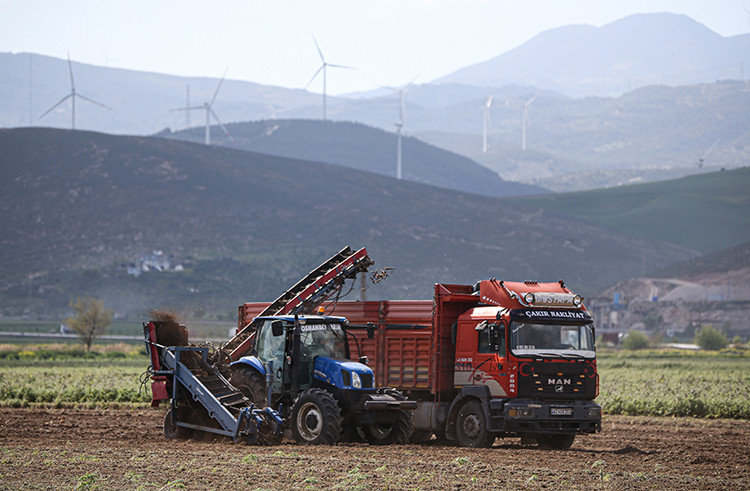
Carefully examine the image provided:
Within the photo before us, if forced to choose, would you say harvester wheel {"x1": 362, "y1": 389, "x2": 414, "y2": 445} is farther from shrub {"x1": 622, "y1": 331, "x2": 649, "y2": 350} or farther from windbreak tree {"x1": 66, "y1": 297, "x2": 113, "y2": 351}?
shrub {"x1": 622, "y1": 331, "x2": 649, "y2": 350}

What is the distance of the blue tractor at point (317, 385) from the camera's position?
22.5 meters

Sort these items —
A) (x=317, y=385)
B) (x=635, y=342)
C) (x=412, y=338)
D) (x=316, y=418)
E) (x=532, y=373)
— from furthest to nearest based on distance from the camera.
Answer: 1. (x=635, y=342)
2. (x=412, y=338)
3. (x=532, y=373)
4. (x=317, y=385)
5. (x=316, y=418)

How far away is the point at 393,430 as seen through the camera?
77.2 feet

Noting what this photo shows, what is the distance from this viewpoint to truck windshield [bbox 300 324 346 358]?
23391mm

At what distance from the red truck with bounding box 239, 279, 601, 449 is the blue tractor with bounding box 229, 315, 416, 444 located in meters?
1.33

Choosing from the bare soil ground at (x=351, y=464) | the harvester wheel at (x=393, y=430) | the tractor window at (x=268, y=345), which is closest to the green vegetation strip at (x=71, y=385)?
the bare soil ground at (x=351, y=464)

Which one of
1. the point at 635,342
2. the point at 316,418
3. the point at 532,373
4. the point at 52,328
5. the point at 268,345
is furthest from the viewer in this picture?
the point at 52,328

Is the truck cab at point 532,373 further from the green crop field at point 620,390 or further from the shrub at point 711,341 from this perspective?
the shrub at point 711,341

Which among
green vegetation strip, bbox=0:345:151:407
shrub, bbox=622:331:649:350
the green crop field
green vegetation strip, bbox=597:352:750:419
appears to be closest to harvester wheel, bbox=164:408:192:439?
the green crop field

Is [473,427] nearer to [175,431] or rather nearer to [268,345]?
[268,345]

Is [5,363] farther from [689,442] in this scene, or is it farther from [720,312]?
[720,312]

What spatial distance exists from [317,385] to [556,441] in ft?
20.6

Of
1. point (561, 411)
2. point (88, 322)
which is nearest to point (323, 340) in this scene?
point (561, 411)

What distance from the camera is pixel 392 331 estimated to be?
1039 inches
